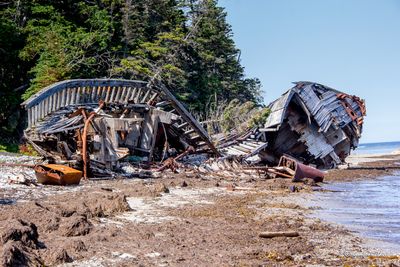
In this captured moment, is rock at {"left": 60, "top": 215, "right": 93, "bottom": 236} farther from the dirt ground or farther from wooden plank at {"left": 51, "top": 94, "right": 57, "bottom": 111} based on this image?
wooden plank at {"left": 51, "top": 94, "right": 57, "bottom": 111}

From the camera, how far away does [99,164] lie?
12602 mm

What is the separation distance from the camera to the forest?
22.9m

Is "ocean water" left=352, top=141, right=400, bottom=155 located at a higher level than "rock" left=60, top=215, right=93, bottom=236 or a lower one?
lower

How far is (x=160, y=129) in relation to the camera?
17.2m

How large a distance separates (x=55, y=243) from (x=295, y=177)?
36.5 feet

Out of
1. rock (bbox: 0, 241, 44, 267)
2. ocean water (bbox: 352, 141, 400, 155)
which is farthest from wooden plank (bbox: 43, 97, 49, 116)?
ocean water (bbox: 352, 141, 400, 155)

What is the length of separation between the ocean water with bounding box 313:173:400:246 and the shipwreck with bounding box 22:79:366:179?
345 centimetres

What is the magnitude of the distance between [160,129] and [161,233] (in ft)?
38.1

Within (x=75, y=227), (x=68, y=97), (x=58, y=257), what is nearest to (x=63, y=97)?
(x=68, y=97)

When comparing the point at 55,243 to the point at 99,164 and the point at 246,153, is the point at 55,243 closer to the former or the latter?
the point at 99,164

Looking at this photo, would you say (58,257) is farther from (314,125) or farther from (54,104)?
(314,125)

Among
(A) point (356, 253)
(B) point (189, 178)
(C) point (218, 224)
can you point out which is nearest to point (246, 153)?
(B) point (189, 178)

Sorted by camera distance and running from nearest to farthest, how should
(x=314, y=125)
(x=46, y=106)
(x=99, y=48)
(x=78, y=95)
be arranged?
(x=46, y=106)
(x=78, y=95)
(x=314, y=125)
(x=99, y=48)

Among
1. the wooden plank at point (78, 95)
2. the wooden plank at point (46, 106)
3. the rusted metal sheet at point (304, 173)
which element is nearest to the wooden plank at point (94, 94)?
the wooden plank at point (78, 95)
